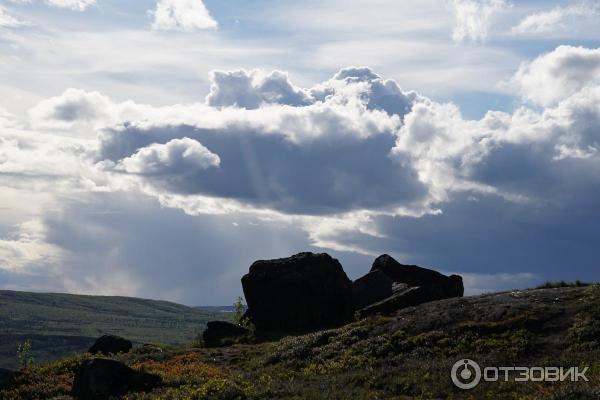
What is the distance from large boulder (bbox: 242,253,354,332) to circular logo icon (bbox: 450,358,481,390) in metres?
27.9

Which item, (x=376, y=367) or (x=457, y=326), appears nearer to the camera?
(x=376, y=367)

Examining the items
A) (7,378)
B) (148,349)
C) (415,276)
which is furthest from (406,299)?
(7,378)

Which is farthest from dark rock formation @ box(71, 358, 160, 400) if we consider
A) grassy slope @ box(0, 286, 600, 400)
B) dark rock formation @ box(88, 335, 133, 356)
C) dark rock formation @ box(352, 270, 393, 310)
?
dark rock formation @ box(352, 270, 393, 310)

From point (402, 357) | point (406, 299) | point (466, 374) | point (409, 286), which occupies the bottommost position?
point (466, 374)

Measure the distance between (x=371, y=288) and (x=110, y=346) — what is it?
28397 mm

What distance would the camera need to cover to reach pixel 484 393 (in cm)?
2747

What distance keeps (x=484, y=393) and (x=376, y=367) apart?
942 cm

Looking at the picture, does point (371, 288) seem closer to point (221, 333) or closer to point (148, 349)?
point (221, 333)

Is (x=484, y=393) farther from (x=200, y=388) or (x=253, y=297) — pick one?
(x=253, y=297)

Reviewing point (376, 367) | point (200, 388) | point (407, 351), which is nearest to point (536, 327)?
point (407, 351)

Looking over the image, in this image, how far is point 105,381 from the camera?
33156 millimetres

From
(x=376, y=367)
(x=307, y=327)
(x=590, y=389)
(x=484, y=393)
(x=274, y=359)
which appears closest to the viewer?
(x=590, y=389)

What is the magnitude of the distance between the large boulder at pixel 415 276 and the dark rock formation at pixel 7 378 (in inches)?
1546

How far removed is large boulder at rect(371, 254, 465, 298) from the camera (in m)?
64.9
